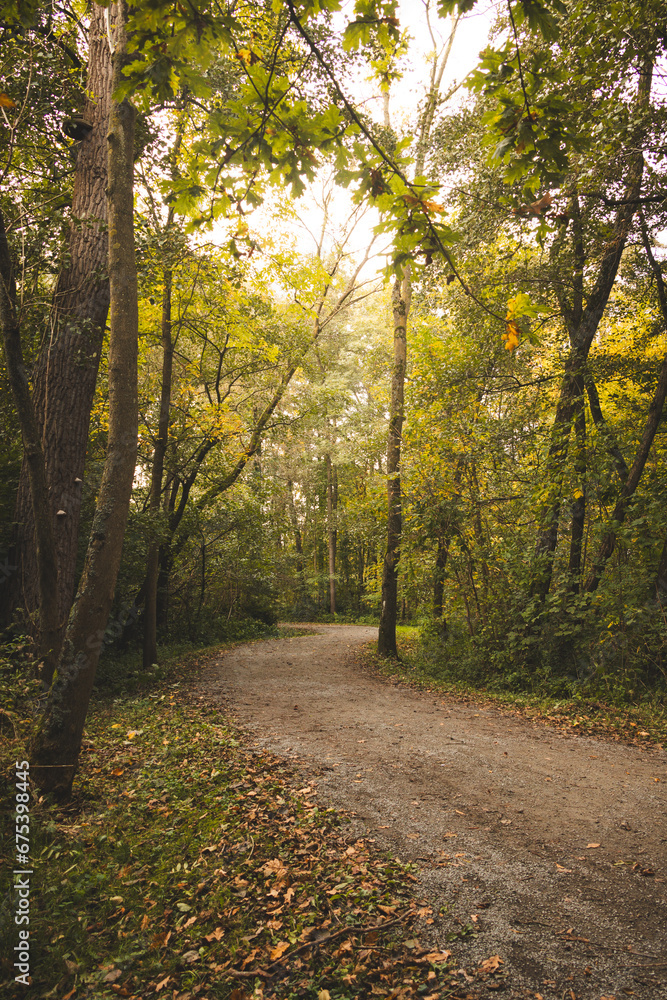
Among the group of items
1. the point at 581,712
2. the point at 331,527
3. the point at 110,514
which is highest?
the point at 331,527

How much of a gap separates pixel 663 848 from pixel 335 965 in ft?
8.07

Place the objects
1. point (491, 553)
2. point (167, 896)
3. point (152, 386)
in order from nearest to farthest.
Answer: point (167, 896)
point (491, 553)
point (152, 386)

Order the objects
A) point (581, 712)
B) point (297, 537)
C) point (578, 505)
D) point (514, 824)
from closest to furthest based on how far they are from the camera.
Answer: point (514, 824)
point (581, 712)
point (578, 505)
point (297, 537)

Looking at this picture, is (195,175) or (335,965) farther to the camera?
(195,175)

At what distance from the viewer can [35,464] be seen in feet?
13.0

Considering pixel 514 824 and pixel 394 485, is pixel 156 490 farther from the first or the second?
pixel 514 824

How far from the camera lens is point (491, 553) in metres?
9.51

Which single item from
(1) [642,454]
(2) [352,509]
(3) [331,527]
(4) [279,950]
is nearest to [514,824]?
(4) [279,950]

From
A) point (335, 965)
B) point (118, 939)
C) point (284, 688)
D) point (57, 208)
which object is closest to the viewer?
point (335, 965)

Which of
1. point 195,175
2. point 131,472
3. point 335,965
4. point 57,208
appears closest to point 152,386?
point 57,208

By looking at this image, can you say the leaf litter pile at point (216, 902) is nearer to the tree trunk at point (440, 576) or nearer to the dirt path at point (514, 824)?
the dirt path at point (514, 824)

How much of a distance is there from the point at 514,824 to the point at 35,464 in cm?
476

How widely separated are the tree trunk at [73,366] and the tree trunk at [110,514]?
194 centimetres

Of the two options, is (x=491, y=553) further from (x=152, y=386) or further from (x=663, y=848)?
(x=152, y=386)
